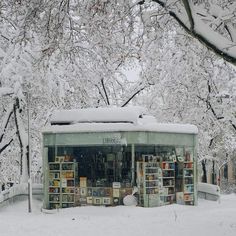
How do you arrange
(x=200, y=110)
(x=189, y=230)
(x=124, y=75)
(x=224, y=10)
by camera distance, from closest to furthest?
(x=224, y=10)
(x=189, y=230)
(x=200, y=110)
(x=124, y=75)

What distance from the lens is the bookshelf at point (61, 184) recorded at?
19766 millimetres

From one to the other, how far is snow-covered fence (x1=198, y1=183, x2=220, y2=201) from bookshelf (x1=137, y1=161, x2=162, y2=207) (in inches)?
178

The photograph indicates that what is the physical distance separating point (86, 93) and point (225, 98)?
7.29m

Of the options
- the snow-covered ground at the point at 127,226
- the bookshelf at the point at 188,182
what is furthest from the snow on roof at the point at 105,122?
the snow-covered ground at the point at 127,226

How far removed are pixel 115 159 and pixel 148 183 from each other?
1991 millimetres

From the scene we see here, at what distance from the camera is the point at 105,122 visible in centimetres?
1934

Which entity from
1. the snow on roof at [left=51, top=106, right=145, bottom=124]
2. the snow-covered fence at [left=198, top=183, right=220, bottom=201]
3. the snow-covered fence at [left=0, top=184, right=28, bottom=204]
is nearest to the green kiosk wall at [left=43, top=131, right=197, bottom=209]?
the snow on roof at [left=51, top=106, right=145, bottom=124]

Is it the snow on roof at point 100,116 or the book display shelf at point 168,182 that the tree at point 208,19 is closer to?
the snow on roof at point 100,116

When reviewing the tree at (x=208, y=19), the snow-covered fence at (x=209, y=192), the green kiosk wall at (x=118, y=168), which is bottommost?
the snow-covered fence at (x=209, y=192)

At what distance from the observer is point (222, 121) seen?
93.8ft

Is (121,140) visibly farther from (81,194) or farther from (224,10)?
(224,10)

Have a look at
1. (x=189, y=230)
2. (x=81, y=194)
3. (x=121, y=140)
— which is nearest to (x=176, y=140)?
(x=121, y=140)

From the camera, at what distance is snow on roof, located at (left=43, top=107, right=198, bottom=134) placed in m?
18.9

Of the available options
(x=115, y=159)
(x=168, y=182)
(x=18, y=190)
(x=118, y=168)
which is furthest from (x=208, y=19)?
(x=18, y=190)
